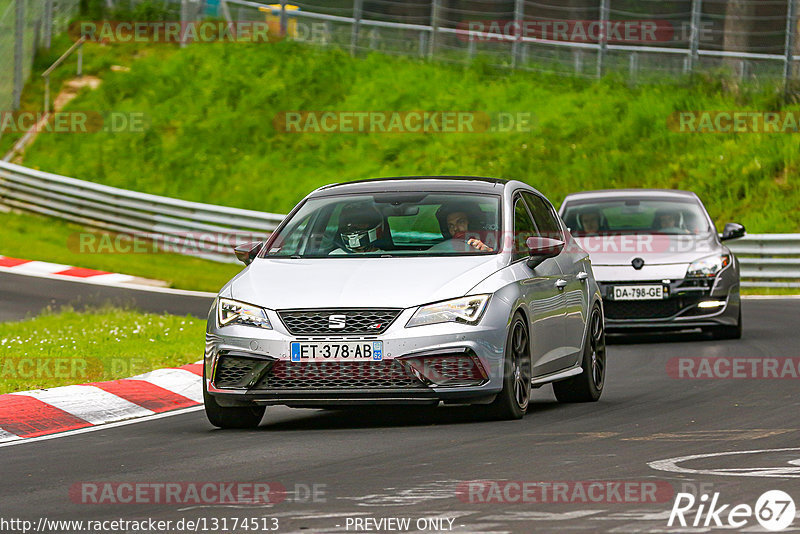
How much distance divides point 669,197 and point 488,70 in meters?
18.9

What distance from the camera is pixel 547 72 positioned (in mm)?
35719

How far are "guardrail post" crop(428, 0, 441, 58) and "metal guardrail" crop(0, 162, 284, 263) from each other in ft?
28.6

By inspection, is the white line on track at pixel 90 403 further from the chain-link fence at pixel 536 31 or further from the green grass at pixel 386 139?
the chain-link fence at pixel 536 31

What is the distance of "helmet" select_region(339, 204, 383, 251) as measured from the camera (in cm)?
1041

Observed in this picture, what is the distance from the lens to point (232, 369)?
960 cm

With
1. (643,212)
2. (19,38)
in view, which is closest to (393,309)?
(643,212)

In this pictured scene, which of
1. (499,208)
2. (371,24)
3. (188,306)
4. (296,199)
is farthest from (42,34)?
(499,208)

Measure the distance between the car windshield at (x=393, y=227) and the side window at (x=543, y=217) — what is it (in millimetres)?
672

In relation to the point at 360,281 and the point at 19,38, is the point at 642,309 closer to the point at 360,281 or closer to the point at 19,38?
the point at 360,281

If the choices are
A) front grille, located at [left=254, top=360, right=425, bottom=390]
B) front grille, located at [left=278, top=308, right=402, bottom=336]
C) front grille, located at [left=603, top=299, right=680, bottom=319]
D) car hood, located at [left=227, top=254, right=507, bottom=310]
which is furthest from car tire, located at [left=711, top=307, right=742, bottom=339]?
front grille, located at [left=278, top=308, right=402, bottom=336]
